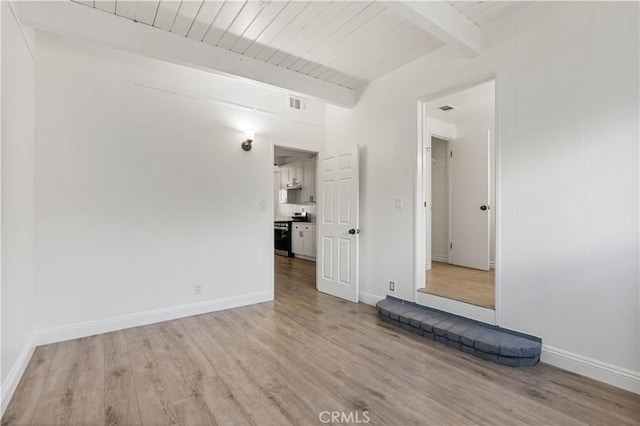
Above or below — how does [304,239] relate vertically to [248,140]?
below

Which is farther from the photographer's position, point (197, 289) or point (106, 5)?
point (197, 289)

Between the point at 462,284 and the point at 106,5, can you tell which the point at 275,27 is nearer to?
the point at 106,5

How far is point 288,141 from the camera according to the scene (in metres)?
4.24

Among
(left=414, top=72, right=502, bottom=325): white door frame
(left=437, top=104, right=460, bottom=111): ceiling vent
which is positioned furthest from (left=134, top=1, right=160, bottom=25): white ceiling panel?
(left=437, top=104, right=460, bottom=111): ceiling vent

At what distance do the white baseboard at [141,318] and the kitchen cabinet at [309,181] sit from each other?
3.67 m

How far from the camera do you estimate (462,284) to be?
151 inches

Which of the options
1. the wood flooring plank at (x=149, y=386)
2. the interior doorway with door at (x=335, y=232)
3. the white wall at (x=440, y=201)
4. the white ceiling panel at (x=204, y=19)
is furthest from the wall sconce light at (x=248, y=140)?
the white wall at (x=440, y=201)

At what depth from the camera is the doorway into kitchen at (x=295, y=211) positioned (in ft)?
23.1

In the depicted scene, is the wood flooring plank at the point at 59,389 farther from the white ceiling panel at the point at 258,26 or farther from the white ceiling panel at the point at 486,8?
the white ceiling panel at the point at 486,8

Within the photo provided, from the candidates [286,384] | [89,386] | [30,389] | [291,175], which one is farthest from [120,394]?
[291,175]

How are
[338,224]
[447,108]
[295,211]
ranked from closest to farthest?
1. [338,224]
2. [447,108]
3. [295,211]

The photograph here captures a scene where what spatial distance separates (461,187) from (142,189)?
488cm

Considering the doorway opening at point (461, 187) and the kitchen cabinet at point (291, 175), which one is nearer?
the doorway opening at point (461, 187)

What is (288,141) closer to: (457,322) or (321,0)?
(321,0)
